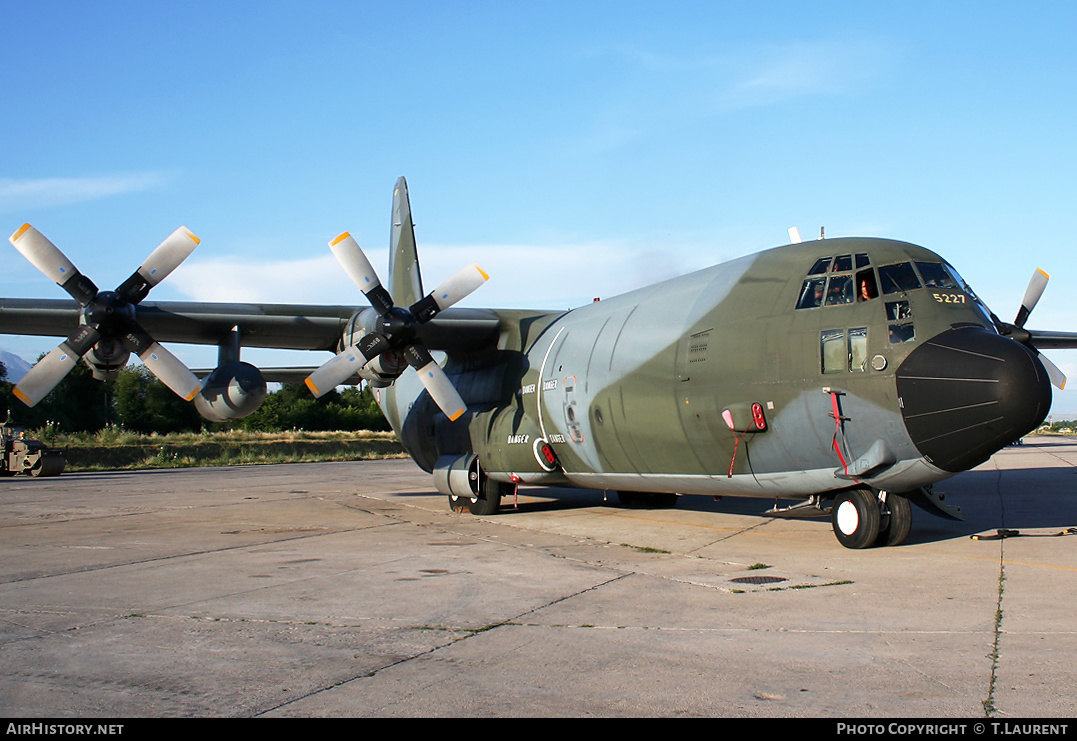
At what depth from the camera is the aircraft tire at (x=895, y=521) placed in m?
10.8

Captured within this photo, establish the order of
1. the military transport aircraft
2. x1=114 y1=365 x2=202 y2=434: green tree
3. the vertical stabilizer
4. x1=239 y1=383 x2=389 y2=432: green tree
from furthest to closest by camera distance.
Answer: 1. x1=239 y1=383 x2=389 y2=432: green tree
2. x1=114 y1=365 x2=202 y2=434: green tree
3. the vertical stabilizer
4. the military transport aircraft

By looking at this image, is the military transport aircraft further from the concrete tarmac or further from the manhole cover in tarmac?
the manhole cover in tarmac

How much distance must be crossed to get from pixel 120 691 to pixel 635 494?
13398mm

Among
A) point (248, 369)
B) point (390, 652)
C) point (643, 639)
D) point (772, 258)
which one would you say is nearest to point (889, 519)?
point (772, 258)

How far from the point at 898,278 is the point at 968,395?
1724 mm

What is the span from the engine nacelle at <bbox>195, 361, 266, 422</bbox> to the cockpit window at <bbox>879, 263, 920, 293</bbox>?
1093cm

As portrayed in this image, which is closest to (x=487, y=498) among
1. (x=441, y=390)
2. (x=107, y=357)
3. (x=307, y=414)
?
(x=441, y=390)

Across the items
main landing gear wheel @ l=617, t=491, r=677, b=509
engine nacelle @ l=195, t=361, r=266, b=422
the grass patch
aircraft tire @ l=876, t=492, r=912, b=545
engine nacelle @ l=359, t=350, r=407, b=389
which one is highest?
engine nacelle @ l=359, t=350, r=407, b=389

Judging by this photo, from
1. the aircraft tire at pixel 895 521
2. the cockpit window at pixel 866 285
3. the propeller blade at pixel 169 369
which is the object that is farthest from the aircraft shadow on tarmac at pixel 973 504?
the propeller blade at pixel 169 369

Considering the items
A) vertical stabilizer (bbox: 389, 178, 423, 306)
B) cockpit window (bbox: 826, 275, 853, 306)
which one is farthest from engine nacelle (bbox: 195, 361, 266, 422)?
cockpit window (bbox: 826, 275, 853, 306)

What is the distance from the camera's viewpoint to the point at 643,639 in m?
6.45

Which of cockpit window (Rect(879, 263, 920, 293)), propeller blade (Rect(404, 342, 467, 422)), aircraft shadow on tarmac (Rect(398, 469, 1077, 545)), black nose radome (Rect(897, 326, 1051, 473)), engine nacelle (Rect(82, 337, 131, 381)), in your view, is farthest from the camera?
propeller blade (Rect(404, 342, 467, 422))

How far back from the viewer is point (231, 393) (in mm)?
15836

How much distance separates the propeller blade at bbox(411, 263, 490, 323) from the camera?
52.3 feet
